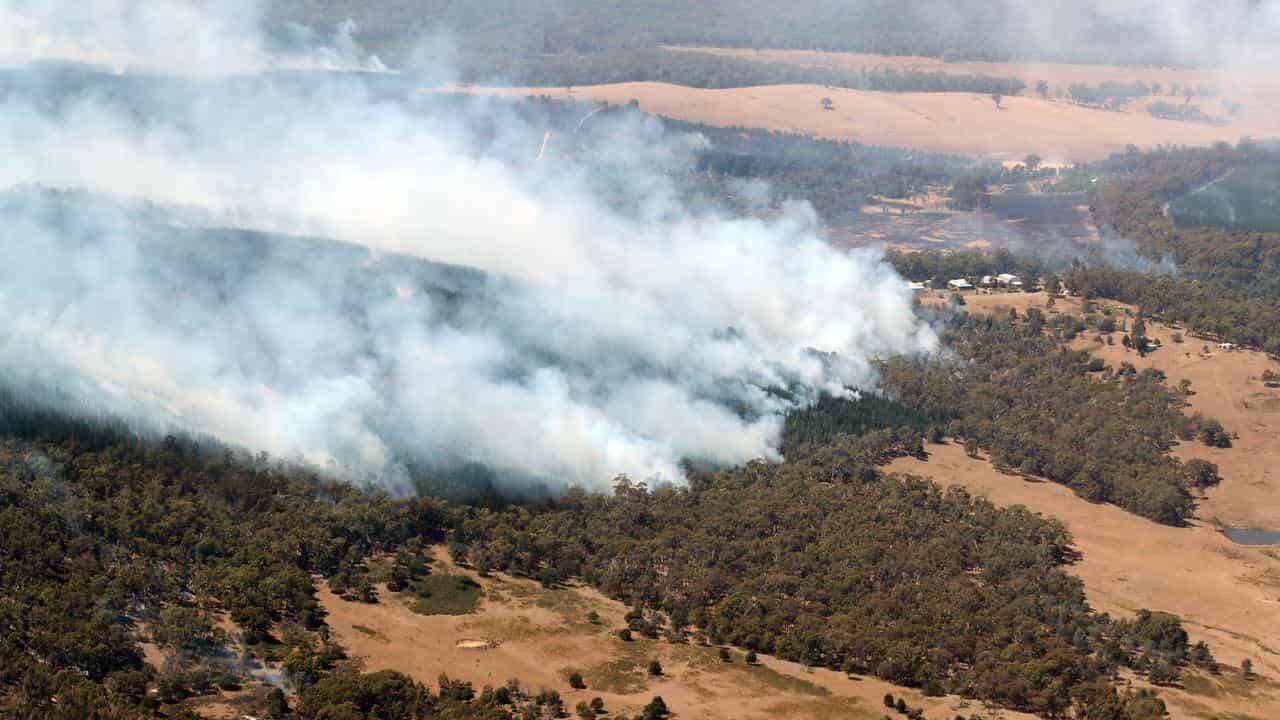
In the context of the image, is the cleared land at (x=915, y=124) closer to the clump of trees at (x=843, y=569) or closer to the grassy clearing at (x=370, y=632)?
the clump of trees at (x=843, y=569)

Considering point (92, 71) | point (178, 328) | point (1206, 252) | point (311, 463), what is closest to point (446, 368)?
point (311, 463)

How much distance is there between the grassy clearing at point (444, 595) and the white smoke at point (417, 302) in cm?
1043

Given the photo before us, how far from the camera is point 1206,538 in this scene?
72.5 m

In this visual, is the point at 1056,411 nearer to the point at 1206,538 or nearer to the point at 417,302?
the point at 1206,538

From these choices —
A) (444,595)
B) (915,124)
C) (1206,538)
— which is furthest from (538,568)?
(915,124)

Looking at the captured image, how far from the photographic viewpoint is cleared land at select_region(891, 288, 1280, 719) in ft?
190

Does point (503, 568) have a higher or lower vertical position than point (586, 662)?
higher

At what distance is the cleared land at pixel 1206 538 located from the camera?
5797 centimetres

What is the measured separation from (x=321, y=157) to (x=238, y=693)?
65.9 metres

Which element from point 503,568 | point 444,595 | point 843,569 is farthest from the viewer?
point 503,568

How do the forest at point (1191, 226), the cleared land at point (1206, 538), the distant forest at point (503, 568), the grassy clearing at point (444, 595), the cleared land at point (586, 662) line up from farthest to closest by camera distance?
the forest at point (1191, 226), the grassy clearing at point (444, 595), the cleared land at point (1206, 538), the cleared land at point (586, 662), the distant forest at point (503, 568)

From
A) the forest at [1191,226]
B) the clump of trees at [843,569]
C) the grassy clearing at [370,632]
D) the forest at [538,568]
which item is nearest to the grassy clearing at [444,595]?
the forest at [538,568]

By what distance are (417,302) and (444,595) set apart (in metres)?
30.0

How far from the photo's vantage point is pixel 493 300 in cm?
8888
